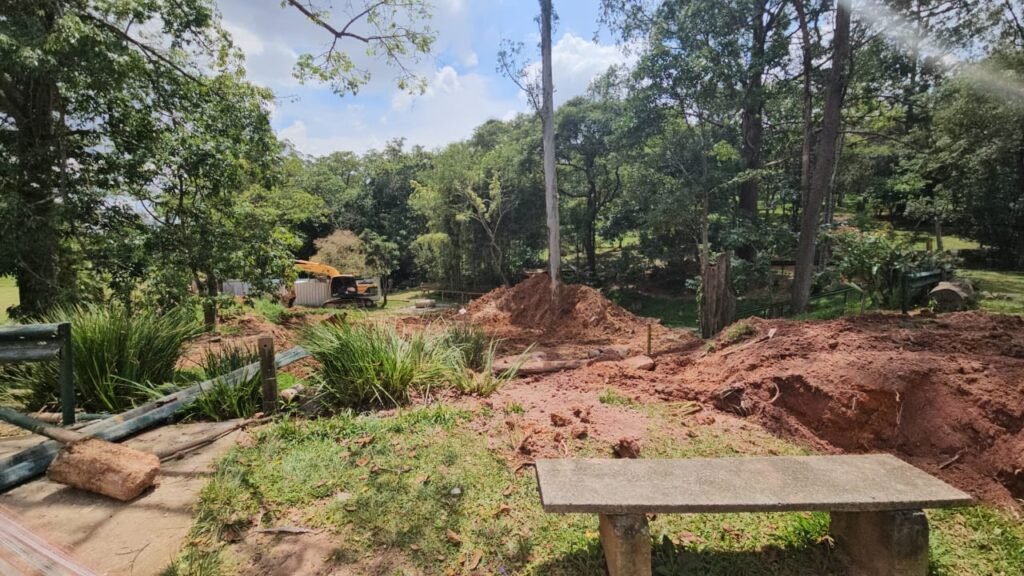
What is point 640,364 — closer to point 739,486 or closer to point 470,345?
point 470,345

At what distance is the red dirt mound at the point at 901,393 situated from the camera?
2803 mm

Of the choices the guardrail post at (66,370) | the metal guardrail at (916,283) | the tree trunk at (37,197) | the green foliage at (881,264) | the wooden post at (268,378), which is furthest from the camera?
the green foliage at (881,264)

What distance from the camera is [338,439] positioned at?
327 cm

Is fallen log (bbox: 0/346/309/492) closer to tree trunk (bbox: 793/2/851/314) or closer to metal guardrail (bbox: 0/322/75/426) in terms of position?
metal guardrail (bbox: 0/322/75/426)

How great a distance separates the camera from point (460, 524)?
7.70 ft

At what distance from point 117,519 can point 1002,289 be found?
16005 mm

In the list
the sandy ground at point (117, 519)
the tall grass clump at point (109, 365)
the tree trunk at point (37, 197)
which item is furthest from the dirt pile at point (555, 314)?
the sandy ground at point (117, 519)

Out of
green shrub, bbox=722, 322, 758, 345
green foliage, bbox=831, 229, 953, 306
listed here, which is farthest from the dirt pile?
green foliage, bbox=831, 229, 953, 306

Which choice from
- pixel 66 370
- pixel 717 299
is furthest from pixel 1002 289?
pixel 66 370

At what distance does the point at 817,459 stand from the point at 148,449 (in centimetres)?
420

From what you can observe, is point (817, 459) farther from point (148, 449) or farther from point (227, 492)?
point (148, 449)

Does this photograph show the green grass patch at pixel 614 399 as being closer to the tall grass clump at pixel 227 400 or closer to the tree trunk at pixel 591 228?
the tall grass clump at pixel 227 400

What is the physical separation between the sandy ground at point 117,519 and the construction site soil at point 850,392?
1.98 meters

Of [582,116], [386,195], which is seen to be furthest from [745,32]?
[386,195]
